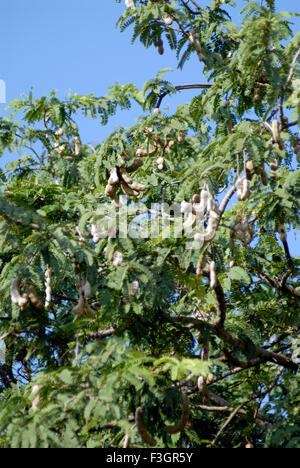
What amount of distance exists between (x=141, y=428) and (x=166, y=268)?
122cm

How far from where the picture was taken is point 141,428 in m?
4.64

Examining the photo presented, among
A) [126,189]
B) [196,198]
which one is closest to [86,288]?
[196,198]

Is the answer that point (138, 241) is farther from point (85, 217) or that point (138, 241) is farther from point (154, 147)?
point (154, 147)

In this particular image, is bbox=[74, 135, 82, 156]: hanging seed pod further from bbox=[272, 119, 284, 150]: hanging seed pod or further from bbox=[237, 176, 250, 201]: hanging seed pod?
bbox=[237, 176, 250, 201]: hanging seed pod

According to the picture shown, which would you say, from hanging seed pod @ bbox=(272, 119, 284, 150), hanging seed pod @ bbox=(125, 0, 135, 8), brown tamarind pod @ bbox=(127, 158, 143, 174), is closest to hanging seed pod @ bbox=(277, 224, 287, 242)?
hanging seed pod @ bbox=(272, 119, 284, 150)

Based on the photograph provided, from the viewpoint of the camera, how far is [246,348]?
5969mm

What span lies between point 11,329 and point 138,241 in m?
1.14

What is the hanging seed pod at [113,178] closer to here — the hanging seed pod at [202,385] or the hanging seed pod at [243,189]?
the hanging seed pod at [243,189]

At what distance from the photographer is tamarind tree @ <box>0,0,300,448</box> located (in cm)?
480

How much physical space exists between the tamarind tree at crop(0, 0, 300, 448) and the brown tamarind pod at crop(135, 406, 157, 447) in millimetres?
11

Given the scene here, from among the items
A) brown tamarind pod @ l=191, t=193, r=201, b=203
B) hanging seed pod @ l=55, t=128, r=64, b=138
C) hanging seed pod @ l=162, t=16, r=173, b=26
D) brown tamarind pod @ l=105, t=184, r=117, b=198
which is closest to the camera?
brown tamarind pod @ l=191, t=193, r=201, b=203

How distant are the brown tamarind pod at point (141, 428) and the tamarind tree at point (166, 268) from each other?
0.01 m

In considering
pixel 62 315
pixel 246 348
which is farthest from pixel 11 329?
pixel 246 348

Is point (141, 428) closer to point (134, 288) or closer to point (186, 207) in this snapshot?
point (134, 288)
